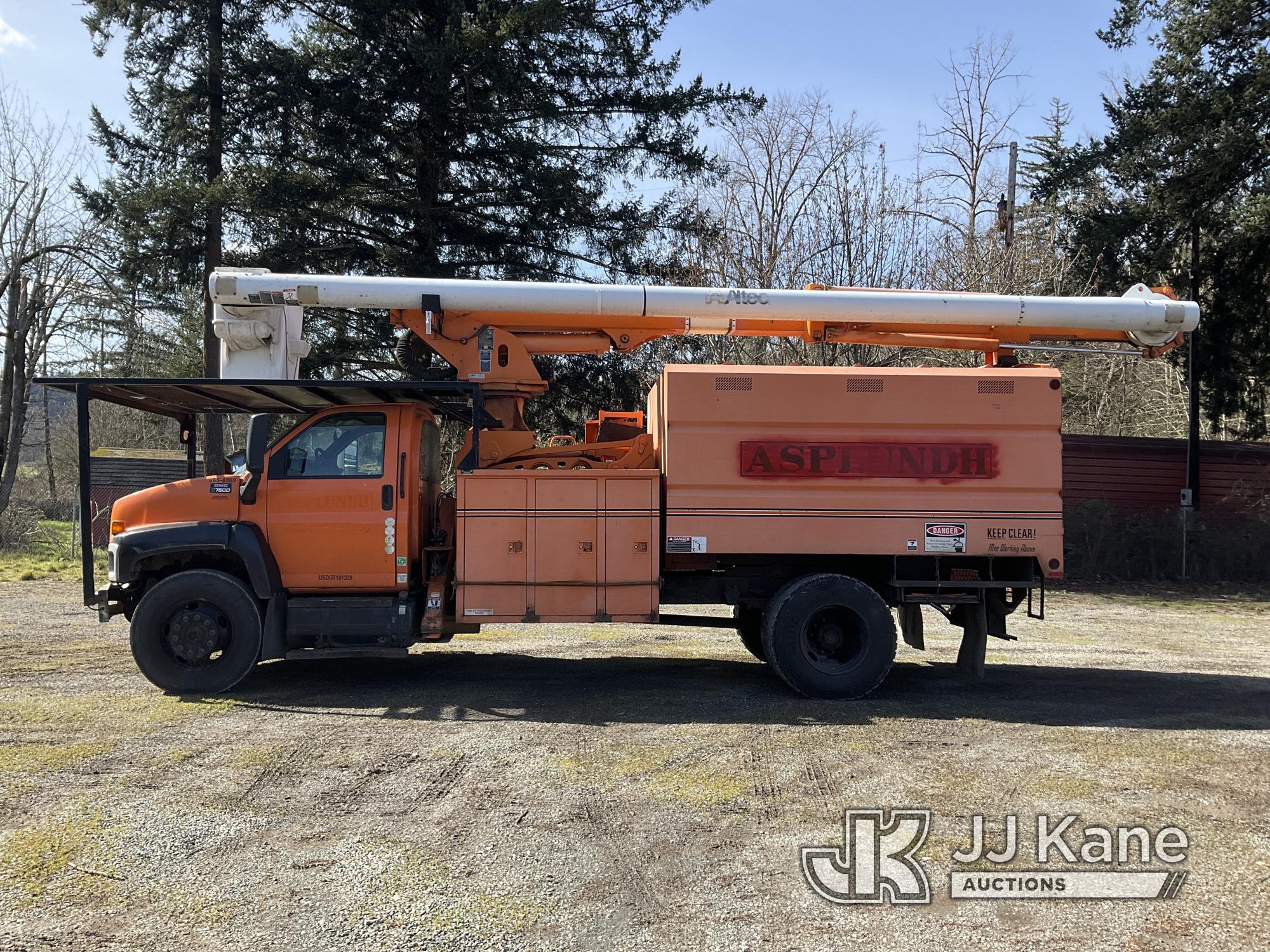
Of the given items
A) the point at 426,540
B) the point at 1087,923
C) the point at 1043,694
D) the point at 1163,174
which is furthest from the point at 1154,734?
the point at 1163,174

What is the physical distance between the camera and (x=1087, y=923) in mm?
3816

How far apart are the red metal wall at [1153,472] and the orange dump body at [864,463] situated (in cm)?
1202

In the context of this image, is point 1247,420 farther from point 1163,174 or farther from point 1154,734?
point 1154,734

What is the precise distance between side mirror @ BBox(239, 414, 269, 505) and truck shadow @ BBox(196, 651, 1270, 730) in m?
1.65

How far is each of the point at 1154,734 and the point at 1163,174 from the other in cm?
1500

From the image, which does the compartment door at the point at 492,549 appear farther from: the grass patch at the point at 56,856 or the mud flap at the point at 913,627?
the mud flap at the point at 913,627

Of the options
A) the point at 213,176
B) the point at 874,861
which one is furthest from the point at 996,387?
the point at 213,176

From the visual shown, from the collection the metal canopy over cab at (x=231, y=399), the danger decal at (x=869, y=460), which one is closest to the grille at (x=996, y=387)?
the danger decal at (x=869, y=460)

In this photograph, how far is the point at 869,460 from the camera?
757cm

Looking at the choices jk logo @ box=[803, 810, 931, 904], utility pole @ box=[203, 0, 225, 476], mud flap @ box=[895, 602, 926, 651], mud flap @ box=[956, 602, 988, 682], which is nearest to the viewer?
jk logo @ box=[803, 810, 931, 904]

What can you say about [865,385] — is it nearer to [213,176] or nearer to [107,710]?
[107,710]

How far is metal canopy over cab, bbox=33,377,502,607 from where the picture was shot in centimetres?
739

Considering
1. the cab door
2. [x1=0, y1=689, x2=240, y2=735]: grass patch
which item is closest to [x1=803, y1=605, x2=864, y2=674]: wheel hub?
the cab door

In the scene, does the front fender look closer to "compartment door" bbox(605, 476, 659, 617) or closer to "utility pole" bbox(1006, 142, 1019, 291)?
"compartment door" bbox(605, 476, 659, 617)
